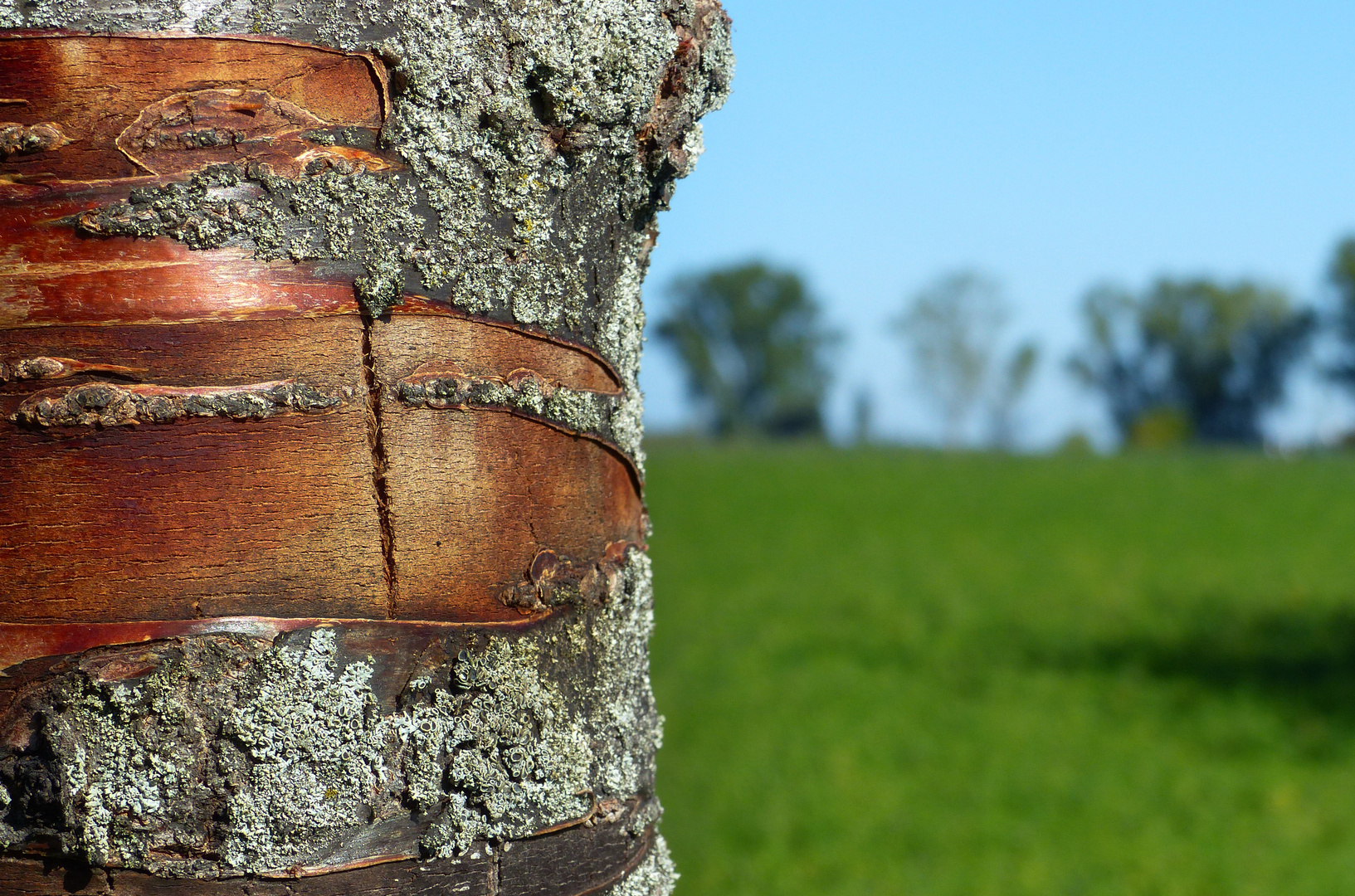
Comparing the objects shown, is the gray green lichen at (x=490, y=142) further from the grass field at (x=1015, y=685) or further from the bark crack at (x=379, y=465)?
the grass field at (x=1015, y=685)

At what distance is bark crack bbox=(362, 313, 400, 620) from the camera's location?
0.93m

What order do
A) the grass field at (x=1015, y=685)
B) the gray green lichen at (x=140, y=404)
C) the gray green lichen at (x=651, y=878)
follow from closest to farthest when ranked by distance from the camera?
1. the gray green lichen at (x=140, y=404)
2. the gray green lichen at (x=651, y=878)
3. the grass field at (x=1015, y=685)

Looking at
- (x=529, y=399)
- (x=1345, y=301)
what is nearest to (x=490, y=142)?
(x=529, y=399)

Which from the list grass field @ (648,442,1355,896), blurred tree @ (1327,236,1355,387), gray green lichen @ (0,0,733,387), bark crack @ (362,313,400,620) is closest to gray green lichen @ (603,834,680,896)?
bark crack @ (362,313,400,620)

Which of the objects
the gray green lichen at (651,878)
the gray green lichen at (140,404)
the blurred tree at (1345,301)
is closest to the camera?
the gray green lichen at (140,404)

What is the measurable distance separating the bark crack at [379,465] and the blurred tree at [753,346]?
49.2 m

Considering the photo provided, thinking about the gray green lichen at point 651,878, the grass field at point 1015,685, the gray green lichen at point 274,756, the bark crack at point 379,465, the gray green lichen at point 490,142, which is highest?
the gray green lichen at point 490,142

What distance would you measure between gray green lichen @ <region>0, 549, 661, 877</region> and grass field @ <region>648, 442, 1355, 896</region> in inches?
241

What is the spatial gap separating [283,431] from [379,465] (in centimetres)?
8

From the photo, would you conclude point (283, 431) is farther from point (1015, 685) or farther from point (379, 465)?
point (1015, 685)

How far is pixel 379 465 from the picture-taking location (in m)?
0.94

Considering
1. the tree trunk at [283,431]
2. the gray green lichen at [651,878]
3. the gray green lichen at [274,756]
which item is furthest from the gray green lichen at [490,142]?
the gray green lichen at [651,878]

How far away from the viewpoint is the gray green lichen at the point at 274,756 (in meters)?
0.89

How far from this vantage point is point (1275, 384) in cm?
4962
